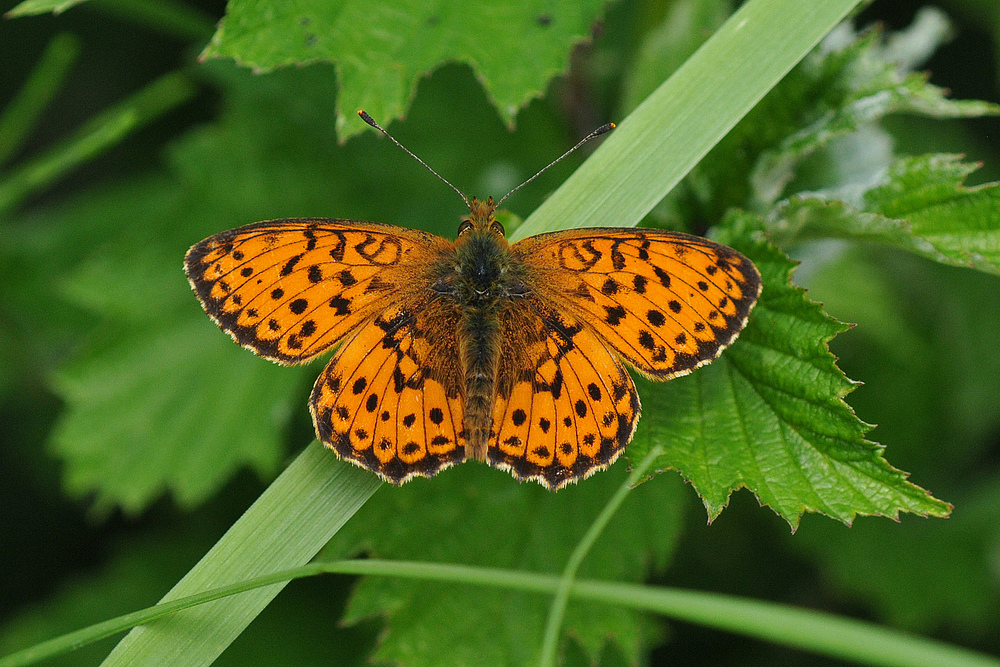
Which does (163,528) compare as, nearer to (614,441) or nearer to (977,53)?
(614,441)

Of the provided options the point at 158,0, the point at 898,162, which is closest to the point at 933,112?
the point at 898,162

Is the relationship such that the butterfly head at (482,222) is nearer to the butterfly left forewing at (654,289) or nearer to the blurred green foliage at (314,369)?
the butterfly left forewing at (654,289)

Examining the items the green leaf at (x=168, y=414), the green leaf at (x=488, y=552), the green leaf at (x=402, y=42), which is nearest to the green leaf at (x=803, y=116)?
the green leaf at (x=402, y=42)

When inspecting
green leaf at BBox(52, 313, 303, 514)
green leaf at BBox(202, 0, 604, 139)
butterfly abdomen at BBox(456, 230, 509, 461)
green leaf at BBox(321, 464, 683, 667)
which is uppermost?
green leaf at BBox(202, 0, 604, 139)

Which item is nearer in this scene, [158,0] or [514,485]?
[514,485]

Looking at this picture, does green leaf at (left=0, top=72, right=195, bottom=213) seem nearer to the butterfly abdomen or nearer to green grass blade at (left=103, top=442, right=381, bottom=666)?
the butterfly abdomen

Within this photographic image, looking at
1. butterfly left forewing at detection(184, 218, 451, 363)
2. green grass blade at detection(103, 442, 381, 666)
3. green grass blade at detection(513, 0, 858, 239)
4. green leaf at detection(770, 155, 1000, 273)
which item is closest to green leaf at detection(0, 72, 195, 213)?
butterfly left forewing at detection(184, 218, 451, 363)

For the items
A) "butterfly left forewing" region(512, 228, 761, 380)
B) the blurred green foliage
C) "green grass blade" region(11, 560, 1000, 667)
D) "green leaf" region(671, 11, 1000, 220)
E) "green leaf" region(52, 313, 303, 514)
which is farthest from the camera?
"green leaf" region(52, 313, 303, 514)

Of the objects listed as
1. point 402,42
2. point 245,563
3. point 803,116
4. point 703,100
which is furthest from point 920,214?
point 245,563
